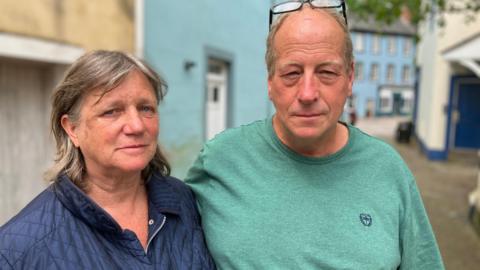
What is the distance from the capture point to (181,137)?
634 centimetres

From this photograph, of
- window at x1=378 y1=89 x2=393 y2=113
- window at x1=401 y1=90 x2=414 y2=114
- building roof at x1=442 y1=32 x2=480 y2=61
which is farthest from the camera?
window at x1=401 y1=90 x2=414 y2=114

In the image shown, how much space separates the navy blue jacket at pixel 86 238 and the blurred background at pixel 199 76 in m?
1.03

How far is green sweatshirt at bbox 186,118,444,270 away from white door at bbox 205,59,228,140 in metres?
5.80

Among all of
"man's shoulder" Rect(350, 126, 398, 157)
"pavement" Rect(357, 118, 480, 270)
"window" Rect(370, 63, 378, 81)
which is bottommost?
"pavement" Rect(357, 118, 480, 270)

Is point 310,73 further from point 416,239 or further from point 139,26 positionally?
point 139,26

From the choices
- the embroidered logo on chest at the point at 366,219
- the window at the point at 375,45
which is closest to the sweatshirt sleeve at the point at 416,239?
the embroidered logo on chest at the point at 366,219

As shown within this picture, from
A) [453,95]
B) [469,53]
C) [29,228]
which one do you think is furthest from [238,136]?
[453,95]

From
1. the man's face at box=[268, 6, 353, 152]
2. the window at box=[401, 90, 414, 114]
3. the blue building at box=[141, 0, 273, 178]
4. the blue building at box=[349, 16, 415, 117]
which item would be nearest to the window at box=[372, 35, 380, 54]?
the blue building at box=[349, 16, 415, 117]

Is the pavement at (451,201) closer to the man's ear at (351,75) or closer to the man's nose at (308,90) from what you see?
the man's ear at (351,75)

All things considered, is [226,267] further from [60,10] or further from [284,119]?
[60,10]

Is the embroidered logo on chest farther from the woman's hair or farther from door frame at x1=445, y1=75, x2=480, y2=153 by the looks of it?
door frame at x1=445, y1=75, x2=480, y2=153

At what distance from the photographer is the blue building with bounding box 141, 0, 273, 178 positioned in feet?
19.0

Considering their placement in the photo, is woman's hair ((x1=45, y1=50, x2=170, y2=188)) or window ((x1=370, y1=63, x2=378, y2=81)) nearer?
woman's hair ((x1=45, y1=50, x2=170, y2=188))

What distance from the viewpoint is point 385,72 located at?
37469 millimetres
